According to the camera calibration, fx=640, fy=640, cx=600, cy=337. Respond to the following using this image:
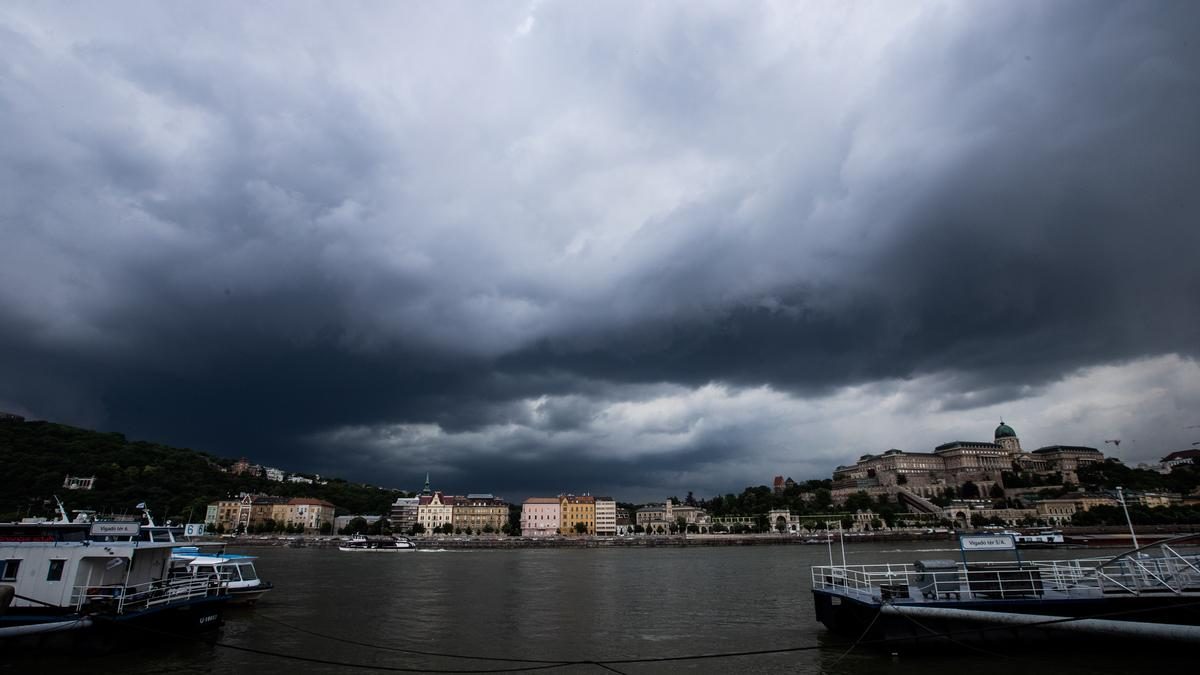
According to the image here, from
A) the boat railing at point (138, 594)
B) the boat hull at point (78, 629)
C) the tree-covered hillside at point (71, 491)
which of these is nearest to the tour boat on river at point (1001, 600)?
the boat hull at point (78, 629)

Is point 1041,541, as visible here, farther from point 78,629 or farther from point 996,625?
point 78,629

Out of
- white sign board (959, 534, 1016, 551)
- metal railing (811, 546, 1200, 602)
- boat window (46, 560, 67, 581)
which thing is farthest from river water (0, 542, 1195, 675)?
→ white sign board (959, 534, 1016, 551)

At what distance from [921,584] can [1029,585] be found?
13.2ft

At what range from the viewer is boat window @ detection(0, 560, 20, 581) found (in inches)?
919

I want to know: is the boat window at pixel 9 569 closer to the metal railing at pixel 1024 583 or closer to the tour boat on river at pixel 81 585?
the tour boat on river at pixel 81 585

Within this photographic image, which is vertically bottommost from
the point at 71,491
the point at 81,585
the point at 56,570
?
the point at 81,585

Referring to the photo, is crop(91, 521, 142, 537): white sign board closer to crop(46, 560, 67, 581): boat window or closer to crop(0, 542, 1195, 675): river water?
crop(46, 560, 67, 581): boat window

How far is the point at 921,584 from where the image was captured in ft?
82.3

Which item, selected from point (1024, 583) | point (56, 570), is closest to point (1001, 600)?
point (1024, 583)

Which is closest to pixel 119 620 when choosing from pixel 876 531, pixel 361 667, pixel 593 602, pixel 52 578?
pixel 52 578

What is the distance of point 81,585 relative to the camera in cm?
2386

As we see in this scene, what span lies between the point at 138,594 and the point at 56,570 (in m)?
2.83

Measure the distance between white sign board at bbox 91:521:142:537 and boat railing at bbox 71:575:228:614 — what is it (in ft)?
6.79

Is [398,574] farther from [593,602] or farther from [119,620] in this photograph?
[119,620]
